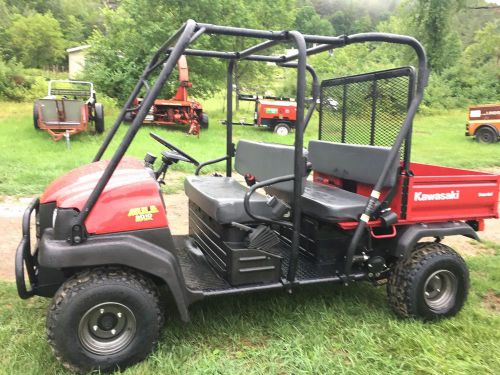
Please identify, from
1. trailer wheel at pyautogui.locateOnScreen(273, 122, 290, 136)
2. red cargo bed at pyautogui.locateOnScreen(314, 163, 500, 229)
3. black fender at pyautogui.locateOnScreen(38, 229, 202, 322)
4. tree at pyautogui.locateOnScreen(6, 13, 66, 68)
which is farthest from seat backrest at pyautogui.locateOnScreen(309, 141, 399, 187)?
tree at pyautogui.locateOnScreen(6, 13, 66, 68)

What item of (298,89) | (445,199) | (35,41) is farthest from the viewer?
(35,41)

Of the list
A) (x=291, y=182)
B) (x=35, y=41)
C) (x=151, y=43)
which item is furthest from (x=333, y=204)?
(x=35, y=41)

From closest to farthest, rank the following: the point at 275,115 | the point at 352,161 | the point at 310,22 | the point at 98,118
A: the point at 352,161
the point at 98,118
the point at 275,115
the point at 310,22

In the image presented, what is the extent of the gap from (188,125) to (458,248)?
31.1 ft

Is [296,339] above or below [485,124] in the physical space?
below

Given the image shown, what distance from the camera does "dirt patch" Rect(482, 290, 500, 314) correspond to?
3504mm

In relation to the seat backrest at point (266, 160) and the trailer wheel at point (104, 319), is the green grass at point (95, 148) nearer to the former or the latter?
the seat backrest at point (266, 160)

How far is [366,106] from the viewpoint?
3660mm

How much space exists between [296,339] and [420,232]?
1142mm

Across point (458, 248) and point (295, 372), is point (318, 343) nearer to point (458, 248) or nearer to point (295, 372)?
point (295, 372)

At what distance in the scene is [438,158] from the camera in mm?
11188

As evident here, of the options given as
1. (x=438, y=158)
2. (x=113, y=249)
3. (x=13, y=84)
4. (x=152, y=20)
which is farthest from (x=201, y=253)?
(x=13, y=84)

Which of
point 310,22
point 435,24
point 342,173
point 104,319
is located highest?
point 310,22

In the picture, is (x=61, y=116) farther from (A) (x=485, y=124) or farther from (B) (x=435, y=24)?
(B) (x=435, y=24)
